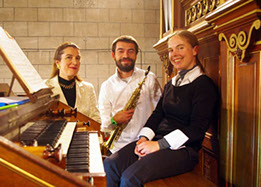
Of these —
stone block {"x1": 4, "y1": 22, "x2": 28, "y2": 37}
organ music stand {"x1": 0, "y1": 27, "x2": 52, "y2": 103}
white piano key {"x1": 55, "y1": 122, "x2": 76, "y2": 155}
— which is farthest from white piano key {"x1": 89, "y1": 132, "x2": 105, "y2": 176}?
stone block {"x1": 4, "y1": 22, "x2": 28, "y2": 37}

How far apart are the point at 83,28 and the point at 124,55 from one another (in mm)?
3236

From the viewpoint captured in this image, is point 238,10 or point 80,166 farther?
point 238,10

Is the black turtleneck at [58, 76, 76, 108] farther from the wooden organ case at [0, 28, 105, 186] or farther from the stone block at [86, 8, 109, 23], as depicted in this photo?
the stone block at [86, 8, 109, 23]

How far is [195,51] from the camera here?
6.62 ft

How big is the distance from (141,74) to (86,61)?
3.12 metres

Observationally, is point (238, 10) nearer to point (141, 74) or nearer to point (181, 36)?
point (181, 36)

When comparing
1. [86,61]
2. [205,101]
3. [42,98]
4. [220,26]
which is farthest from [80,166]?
[86,61]

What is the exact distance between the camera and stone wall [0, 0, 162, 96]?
18.3 feet

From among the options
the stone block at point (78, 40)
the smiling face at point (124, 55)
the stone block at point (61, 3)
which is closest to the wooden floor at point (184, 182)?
the smiling face at point (124, 55)

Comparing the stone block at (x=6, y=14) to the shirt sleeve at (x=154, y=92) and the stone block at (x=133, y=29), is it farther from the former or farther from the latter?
the shirt sleeve at (x=154, y=92)

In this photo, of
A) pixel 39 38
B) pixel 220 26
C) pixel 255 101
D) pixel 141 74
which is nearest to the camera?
pixel 255 101

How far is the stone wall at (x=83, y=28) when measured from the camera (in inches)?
220

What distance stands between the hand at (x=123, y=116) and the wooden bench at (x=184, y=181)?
0.98 meters

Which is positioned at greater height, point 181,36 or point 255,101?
point 181,36
